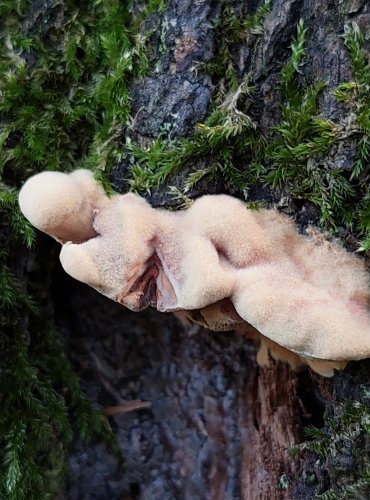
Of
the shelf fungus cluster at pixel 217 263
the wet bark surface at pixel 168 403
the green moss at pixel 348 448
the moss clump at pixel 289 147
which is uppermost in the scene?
the moss clump at pixel 289 147

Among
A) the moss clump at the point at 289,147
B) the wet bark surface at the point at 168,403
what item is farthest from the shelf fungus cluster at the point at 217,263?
the wet bark surface at the point at 168,403

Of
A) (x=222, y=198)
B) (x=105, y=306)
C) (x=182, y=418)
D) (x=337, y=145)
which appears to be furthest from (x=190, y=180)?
(x=182, y=418)

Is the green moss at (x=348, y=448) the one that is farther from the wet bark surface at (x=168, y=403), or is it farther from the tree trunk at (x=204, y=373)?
the wet bark surface at (x=168, y=403)

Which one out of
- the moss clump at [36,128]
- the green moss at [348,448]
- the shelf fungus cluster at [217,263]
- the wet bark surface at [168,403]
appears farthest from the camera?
the wet bark surface at [168,403]

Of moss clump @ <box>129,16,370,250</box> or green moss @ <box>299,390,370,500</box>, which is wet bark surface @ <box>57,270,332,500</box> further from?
moss clump @ <box>129,16,370,250</box>

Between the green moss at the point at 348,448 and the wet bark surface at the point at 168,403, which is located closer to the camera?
the green moss at the point at 348,448

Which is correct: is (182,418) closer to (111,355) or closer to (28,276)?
(111,355)

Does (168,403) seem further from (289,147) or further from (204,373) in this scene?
(289,147)
